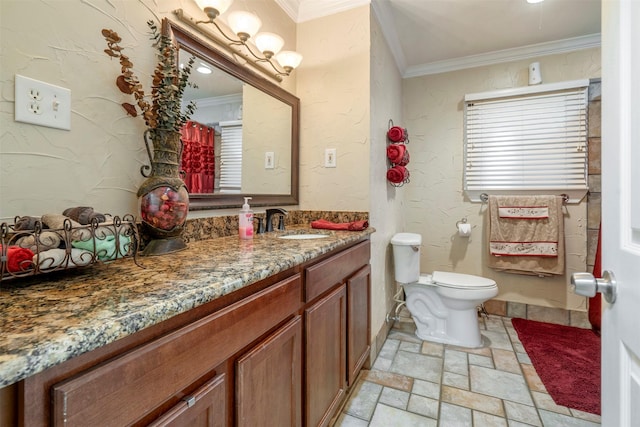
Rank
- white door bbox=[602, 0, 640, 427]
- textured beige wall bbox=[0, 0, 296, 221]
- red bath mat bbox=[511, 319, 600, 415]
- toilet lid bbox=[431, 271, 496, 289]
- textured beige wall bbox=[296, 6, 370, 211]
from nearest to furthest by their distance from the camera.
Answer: white door bbox=[602, 0, 640, 427], textured beige wall bbox=[0, 0, 296, 221], red bath mat bbox=[511, 319, 600, 415], textured beige wall bbox=[296, 6, 370, 211], toilet lid bbox=[431, 271, 496, 289]

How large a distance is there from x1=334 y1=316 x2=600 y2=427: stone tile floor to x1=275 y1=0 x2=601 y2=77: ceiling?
7.63 ft

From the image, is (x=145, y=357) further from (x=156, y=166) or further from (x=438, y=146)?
(x=438, y=146)

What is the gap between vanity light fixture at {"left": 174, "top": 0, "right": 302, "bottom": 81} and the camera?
1.21 metres

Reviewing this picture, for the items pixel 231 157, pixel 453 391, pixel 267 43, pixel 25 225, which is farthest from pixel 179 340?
pixel 453 391

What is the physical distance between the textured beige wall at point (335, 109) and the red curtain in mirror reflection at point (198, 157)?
0.77 meters

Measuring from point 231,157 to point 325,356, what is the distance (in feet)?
3.38

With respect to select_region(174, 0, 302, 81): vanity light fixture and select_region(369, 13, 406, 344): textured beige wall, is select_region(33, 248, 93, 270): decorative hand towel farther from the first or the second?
select_region(369, 13, 406, 344): textured beige wall

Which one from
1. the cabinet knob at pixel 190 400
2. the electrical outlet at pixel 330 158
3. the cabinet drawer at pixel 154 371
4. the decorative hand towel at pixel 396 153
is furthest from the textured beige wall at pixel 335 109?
the cabinet knob at pixel 190 400

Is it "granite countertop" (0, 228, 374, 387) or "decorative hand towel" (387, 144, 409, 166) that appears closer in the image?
"granite countertop" (0, 228, 374, 387)

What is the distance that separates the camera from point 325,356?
1243mm

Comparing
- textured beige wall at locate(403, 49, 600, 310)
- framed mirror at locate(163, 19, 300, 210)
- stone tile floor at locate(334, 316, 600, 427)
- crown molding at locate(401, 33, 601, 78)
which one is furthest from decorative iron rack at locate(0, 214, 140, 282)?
crown molding at locate(401, 33, 601, 78)

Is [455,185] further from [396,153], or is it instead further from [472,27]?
[472,27]

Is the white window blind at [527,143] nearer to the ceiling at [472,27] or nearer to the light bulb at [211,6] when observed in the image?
the ceiling at [472,27]

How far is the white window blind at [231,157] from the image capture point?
144cm
